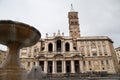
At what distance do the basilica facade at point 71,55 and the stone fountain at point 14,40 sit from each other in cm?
3123

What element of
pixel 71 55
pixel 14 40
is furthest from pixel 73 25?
pixel 14 40

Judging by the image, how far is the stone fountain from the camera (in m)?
8.25

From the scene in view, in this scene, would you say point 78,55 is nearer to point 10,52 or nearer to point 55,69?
point 55,69

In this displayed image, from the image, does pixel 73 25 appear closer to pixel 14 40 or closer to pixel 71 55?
pixel 71 55

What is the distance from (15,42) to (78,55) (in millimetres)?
32818

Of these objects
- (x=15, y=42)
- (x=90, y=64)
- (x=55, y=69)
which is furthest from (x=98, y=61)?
(x=15, y=42)

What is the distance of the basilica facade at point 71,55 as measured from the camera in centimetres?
4041

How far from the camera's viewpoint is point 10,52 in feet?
29.9

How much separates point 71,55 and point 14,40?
33.1 m

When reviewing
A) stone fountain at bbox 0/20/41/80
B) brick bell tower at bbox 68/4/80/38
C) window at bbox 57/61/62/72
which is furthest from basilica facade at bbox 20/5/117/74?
stone fountain at bbox 0/20/41/80

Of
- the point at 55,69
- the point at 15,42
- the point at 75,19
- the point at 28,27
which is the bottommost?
the point at 55,69

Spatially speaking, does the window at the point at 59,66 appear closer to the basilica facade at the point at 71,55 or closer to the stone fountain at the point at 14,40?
the basilica facade at the point at 71,55

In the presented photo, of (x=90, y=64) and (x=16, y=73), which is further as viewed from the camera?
(x=90, y=64)

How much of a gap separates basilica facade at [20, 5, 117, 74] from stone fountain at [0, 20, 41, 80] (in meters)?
31.2
